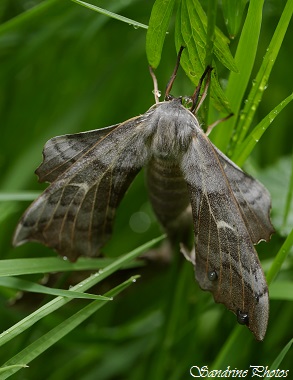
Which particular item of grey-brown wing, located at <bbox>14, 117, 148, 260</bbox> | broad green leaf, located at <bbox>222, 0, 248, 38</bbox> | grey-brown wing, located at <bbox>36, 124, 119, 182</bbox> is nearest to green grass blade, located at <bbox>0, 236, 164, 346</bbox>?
grey-brown wing, located at <bbox>14, 117, 148, 260</bbox>

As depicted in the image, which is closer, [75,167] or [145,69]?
[75,167]

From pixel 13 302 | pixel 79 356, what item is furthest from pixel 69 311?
pixel 13 302

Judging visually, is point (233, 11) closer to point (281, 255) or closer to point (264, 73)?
point (264, 73)

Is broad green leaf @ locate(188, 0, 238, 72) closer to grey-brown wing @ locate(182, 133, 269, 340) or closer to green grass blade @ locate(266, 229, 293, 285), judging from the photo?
grey-brown wing @ locate(182, 133, 269, 340)

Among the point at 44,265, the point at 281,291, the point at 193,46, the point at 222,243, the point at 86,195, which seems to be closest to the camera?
the point at 193,46

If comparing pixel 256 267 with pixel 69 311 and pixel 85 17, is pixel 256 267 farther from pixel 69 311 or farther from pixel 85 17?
pixel 85 17

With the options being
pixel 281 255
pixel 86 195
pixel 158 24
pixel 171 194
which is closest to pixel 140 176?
pixel 171 194
